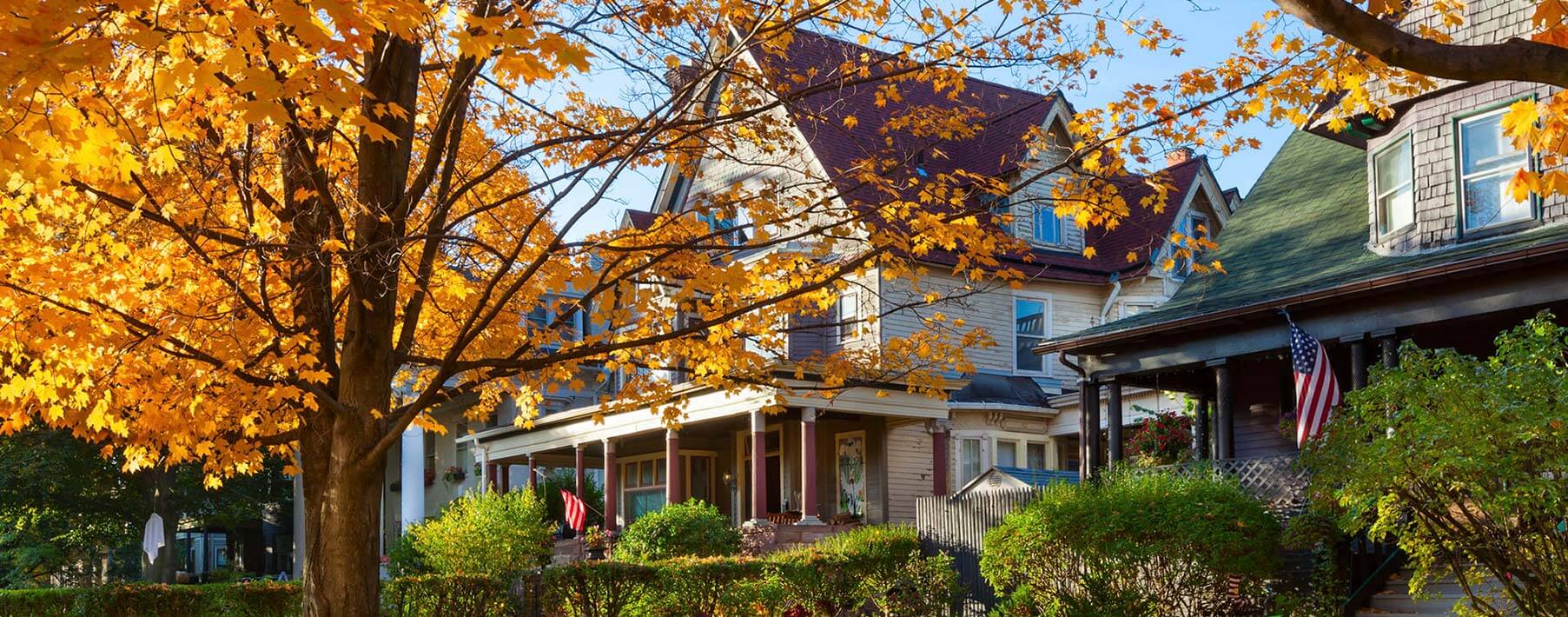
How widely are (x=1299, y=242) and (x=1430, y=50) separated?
1507 cm

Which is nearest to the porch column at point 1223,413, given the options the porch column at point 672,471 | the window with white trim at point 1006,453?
the window with white trim at point 1006,453

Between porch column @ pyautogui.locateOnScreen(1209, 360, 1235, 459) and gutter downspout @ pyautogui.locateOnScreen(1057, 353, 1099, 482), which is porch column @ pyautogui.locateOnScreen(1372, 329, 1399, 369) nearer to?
porch column @ pyautogui.locateOnScreen(1209, 360, 1235, 459)

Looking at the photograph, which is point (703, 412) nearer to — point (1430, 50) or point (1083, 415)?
point (1083, 415)

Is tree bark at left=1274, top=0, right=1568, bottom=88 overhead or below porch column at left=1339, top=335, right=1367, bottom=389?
overhead

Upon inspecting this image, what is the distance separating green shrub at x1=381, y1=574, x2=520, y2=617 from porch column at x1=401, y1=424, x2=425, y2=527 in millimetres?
23939

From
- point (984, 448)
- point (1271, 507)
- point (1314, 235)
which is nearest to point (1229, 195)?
point (984, 448)

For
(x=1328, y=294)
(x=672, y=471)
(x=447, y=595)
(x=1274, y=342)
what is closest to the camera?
(x=1328, y=294)

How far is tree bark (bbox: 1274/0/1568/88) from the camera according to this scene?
6.42 m

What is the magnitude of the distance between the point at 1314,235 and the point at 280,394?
49.9 ft

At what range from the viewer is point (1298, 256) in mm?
20422

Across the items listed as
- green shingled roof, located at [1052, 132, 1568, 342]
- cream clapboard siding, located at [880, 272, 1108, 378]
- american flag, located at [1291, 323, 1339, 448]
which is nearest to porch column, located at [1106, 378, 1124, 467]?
green shingled roof, located at [1052, 132, 1568, 342]

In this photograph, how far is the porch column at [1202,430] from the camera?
23.2 metres

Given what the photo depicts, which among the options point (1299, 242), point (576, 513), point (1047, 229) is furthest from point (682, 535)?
point (1299, 242)

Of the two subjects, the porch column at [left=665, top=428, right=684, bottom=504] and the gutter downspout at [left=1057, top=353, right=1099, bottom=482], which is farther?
the porch column at [left=665, top=428, right=684, bottom=504]
